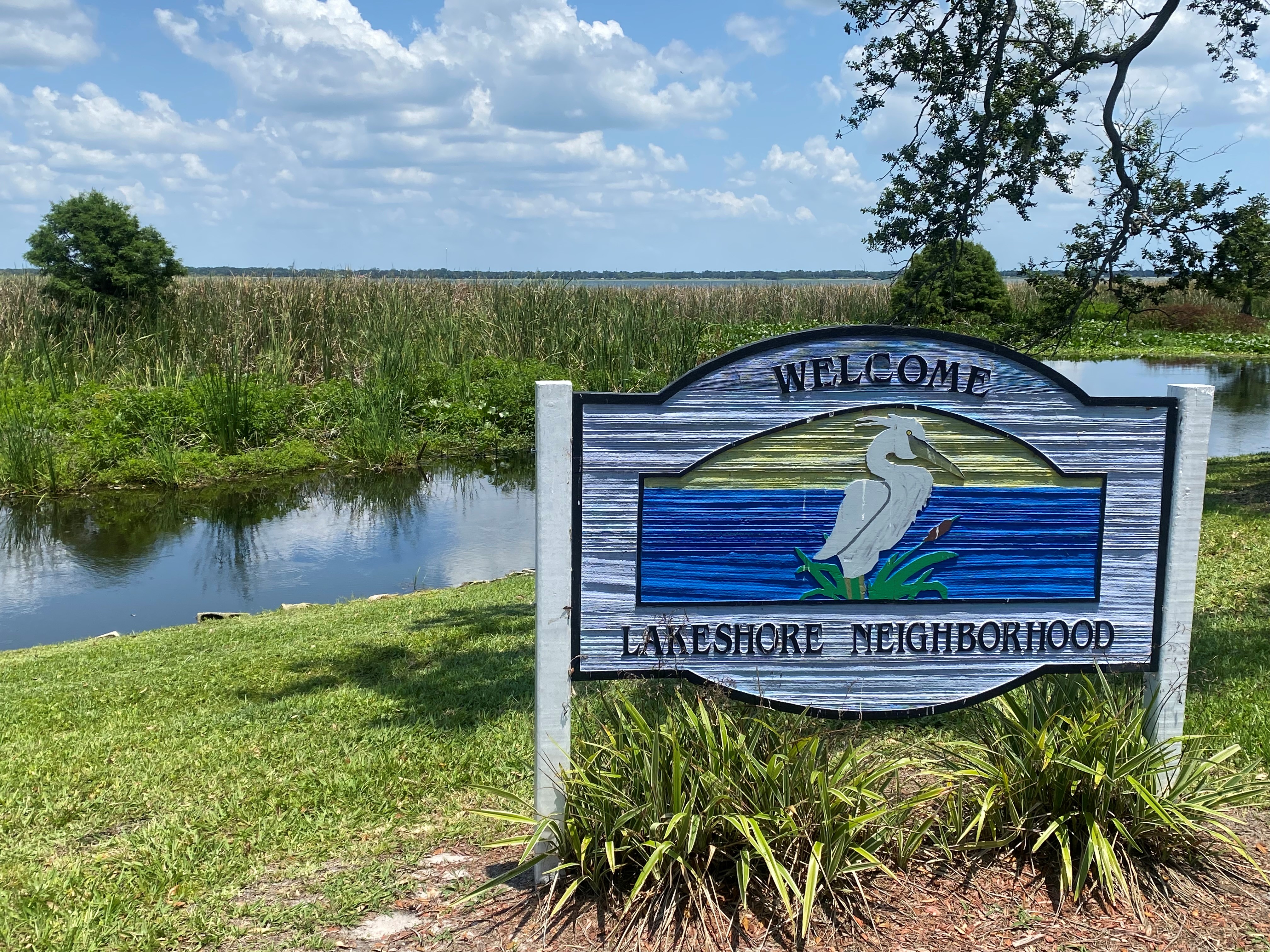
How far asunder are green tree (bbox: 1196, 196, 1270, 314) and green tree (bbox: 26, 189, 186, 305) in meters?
17.5

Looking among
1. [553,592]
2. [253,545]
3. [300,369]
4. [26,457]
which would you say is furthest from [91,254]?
[553,592]

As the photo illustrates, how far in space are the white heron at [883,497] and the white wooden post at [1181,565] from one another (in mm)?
771

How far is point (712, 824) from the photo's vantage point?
9.84 feet

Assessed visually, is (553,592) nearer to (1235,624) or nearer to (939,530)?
(939,530)

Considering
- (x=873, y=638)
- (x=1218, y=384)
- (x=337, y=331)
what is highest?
(x=337, y=331)

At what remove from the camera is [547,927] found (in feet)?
9.92

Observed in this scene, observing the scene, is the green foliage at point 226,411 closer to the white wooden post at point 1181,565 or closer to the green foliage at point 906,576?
the green foliage at point 906,576

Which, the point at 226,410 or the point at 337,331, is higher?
the point at 337,331

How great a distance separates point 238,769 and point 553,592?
81.8 inches

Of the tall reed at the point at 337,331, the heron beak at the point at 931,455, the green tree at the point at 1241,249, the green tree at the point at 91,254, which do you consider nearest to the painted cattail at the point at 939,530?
the heron beak at the point at 931,455

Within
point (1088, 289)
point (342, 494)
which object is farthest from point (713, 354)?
point (1088, 289)

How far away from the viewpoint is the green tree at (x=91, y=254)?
1883cm

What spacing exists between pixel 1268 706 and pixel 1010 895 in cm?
225

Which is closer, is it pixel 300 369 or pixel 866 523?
pixel 866 523
